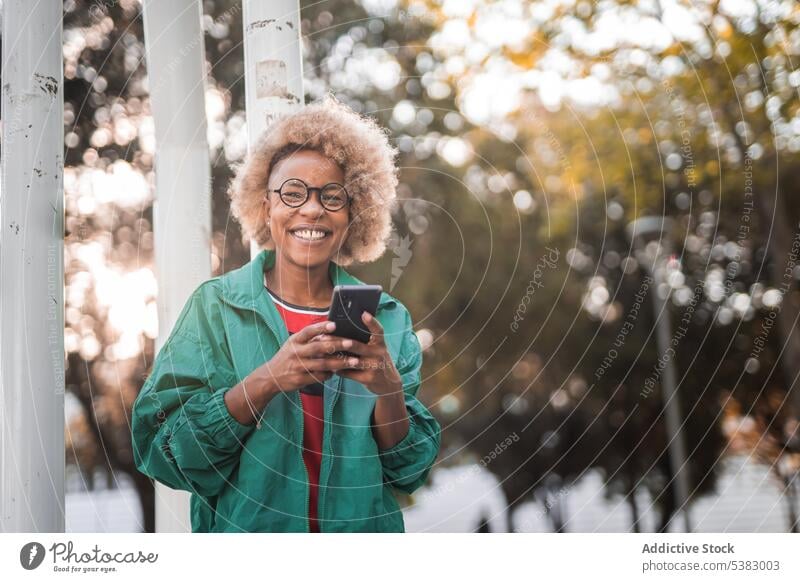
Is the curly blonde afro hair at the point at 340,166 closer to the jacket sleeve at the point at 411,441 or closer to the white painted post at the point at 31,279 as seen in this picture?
the jacket sleeve at the point at 411,441

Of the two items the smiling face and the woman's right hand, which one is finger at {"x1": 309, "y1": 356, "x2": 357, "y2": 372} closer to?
the woman's right hand

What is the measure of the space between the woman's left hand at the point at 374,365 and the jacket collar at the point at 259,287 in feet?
→ 0.21

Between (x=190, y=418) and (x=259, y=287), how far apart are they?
12.8 inches

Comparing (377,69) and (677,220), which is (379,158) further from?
(677,220)

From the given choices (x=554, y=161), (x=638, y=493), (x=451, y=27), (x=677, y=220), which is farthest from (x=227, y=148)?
(x=638, y=493)

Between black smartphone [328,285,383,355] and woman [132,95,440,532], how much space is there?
0.02 m

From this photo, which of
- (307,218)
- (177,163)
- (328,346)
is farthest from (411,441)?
(177,163)

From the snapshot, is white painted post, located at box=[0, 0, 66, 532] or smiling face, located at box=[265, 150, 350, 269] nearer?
smiling face, located at box=[265, 150, 350, 269]

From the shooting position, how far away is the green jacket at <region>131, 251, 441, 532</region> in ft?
5.71

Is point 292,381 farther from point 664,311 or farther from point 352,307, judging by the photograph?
point 664,311

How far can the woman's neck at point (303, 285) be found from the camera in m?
1.78

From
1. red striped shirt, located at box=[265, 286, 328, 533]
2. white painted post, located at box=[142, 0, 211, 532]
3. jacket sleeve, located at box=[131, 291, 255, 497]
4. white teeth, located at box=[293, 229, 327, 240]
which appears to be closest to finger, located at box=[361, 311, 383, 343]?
red striped shirt, located at box=[265, 286, 328, 533]

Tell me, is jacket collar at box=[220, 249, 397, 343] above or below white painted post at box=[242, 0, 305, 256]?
below

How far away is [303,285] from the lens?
1.79 metres
